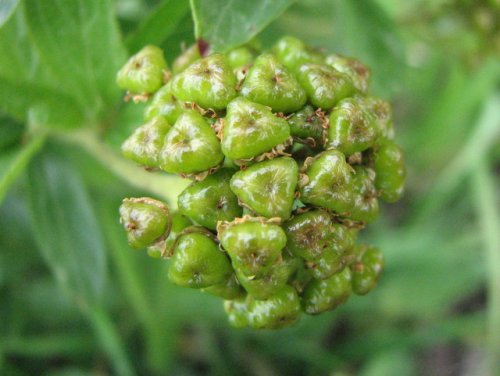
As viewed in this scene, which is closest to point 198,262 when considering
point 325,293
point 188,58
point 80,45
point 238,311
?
point 238,311

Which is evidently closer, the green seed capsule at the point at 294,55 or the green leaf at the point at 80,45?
the green seed capsule at the point at 294,55

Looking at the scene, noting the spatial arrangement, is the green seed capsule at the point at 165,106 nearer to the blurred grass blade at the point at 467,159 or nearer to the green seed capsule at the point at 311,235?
the green seed capsule at the point at 311,235

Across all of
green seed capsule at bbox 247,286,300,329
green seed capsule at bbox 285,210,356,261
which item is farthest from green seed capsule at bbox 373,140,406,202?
green seed capsule at bbox 247,286,300,329

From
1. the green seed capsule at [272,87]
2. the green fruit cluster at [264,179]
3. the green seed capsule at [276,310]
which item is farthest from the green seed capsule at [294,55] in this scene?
the green seed capsule at [276,310]

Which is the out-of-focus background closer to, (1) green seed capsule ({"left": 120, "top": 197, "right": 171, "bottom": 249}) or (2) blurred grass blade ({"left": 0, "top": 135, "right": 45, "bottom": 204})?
(2) blurred grass blade ({"left": 0, "top": 135, "right": 45, "bottom": 204})

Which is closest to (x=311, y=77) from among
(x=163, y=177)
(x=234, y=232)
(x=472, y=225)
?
(x=234, y=232)

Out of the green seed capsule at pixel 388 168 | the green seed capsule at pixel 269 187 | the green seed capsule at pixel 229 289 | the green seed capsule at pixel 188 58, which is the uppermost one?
the green seed capsule at pixel 188 58
